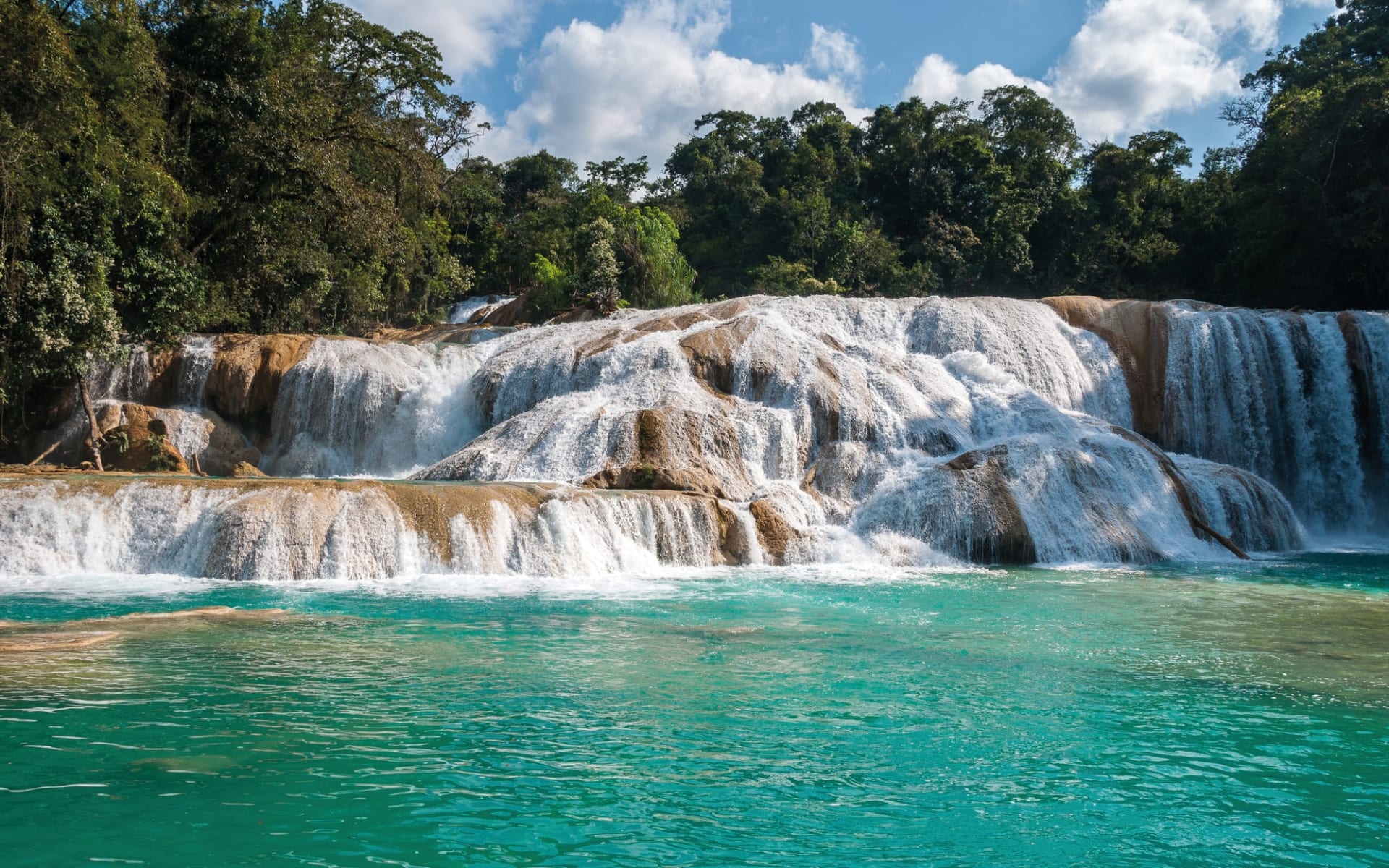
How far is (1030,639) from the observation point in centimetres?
956

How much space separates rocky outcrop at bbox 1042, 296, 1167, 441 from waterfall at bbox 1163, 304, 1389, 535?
0.80 feet

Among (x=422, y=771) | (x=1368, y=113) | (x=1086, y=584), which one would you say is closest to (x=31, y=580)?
(x=422, y=771)

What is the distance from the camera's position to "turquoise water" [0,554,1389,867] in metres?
4.70

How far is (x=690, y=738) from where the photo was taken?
627cm

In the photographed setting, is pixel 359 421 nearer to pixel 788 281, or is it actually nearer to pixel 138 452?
pixel 138 452

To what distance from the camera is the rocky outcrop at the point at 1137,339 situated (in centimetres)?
2300

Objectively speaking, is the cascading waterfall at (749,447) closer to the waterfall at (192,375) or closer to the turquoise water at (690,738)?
the waterfall at (192,375)

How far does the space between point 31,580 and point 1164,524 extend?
54.5ft

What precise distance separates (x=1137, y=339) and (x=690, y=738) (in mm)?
20745

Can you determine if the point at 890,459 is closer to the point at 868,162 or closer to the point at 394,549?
the point at 394,549

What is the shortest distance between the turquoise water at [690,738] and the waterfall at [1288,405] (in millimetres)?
12392

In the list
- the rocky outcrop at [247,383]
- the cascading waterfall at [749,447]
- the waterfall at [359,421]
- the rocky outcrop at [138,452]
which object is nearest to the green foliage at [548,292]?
the cascading waterfall at [749,447]

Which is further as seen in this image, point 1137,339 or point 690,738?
point 1137,339

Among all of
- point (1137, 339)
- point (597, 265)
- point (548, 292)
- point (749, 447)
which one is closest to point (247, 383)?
point (749, 447)
